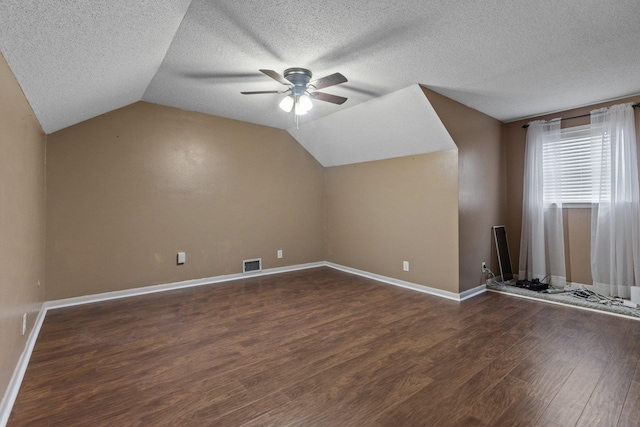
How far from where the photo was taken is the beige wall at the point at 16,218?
1.64 m

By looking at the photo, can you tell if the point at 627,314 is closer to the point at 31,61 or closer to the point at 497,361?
the point at 497,361

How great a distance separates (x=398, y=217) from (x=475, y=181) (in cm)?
109

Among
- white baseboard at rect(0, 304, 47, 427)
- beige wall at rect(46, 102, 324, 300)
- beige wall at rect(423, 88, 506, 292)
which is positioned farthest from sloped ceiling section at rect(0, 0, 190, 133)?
beige wall at rect(423, 88, 506, 292)

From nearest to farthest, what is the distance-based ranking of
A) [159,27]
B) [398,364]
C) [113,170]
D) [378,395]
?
[378,395], [159,27], [398,364], [113,170]

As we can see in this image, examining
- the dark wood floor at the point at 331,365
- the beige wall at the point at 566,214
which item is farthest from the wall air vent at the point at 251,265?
the beige wall at the point at 566,214

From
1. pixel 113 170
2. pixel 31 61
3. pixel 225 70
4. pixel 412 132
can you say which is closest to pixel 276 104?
pixel 225 70

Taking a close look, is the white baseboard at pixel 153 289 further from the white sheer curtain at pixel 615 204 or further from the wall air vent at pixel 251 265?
the white sheer curtain at pixel 615 204

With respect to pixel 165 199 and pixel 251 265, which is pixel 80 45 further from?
pixel 251 265

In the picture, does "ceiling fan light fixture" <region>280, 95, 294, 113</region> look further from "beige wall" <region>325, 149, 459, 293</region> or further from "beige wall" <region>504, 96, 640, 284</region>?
"beige wall" <region>504, 96, 640, 284</region>

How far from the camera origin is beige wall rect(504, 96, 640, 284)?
3850 millimetres

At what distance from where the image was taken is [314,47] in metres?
2.37

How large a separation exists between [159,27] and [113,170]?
230 centimetres

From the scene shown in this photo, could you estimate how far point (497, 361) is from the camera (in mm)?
2201

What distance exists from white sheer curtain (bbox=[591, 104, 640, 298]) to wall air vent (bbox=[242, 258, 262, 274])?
175 inches
